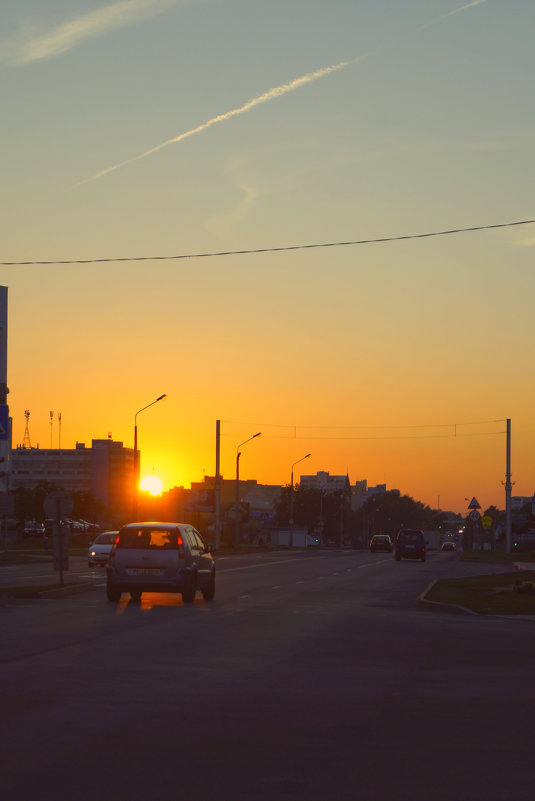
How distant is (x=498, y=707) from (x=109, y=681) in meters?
3.92

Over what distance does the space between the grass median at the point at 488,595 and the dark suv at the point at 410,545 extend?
31.3 metres

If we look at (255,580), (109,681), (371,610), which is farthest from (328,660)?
(255,580)

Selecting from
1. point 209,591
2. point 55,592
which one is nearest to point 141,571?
point 209,591

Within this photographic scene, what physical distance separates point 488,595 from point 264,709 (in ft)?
64.7

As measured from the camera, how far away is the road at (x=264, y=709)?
25.1ft

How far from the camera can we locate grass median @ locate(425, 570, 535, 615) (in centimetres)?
2531

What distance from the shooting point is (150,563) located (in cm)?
2577

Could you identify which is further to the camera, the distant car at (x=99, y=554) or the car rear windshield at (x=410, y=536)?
the car rear windshield at (x=410, y=536)

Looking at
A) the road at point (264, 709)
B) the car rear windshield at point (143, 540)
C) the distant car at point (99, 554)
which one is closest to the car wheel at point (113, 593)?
the car rear windshield at point (143, 540)

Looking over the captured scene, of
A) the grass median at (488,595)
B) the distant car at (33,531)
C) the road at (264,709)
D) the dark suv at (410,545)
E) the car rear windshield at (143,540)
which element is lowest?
the distant car at (33,531)

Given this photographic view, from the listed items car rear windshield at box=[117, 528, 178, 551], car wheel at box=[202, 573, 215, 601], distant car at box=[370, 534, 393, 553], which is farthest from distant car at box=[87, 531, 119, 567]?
distant car at box=[370, 534, 393, 553]

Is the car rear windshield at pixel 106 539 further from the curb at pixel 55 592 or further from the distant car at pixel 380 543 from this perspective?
the distant car at pixel 380 543

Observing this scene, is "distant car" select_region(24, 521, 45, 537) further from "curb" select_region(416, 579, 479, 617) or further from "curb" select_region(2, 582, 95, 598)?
"curb" select_region(416, 579, 479, 617)

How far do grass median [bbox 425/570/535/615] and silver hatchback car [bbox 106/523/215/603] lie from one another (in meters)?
5.69
